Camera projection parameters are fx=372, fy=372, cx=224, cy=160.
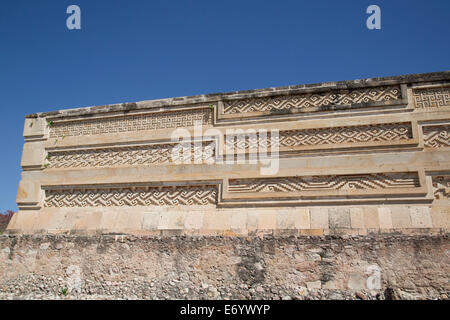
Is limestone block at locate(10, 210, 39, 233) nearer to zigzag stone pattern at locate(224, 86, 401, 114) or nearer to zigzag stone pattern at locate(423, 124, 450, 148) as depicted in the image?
zigzag stone pattern at locate(224, 86, 401, 114)

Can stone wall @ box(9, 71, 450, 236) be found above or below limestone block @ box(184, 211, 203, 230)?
above

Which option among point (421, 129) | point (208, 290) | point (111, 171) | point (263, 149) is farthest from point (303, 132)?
point (111, 171)

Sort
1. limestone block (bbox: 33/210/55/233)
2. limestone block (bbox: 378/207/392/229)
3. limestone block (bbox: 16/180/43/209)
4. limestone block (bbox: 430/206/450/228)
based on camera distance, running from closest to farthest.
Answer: limestone block (bbox: 430/206/450/228) < limestone block (bbox: 378/207/392/229) < limestone block (bbox: 33/210/55/233) < limestone block (bbox: 16/180/43/209)

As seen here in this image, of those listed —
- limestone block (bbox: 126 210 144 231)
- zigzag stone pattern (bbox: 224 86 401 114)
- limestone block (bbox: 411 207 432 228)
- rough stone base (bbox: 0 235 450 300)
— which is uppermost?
zigzag stone pattern (bbox: 224 86 401 114)

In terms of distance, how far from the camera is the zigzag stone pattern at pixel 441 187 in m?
3.89

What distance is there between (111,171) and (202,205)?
146 centimetres

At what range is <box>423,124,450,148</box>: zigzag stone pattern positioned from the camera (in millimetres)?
4090

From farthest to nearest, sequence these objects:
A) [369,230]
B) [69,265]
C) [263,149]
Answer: [263,149] → [69,265] → [369,230]

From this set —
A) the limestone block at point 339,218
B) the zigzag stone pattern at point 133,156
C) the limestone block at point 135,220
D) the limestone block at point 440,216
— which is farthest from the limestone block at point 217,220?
the limestone block at point 440,216

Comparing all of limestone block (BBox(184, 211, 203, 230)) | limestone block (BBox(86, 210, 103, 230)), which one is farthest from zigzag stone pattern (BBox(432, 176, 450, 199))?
limestone block (BBox(86, 210, 103, 230))

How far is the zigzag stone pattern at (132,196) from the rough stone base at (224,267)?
30.1 inches

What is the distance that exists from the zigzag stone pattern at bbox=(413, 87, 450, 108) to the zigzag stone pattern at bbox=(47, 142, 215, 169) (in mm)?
2504

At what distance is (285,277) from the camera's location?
3541 millimetres
